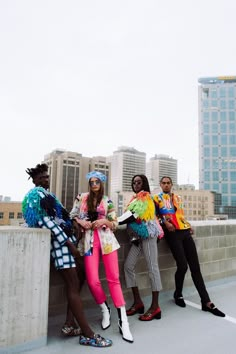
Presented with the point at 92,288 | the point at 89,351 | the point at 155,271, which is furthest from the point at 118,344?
the point at 155,271

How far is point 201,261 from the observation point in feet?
13.2

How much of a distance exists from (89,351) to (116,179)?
7298 inches

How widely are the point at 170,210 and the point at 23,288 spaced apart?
1872mm

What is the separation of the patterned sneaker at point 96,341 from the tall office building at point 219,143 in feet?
347

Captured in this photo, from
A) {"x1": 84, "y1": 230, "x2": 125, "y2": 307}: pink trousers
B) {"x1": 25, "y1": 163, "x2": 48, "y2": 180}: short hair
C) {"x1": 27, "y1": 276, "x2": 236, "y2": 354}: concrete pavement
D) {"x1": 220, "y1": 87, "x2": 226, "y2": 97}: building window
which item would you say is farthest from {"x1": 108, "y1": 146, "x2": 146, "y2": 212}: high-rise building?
{"x1": 25, "y1": 163, "x2": 48, "y2": 180}: short hair

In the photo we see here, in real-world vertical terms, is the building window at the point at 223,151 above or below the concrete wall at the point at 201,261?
above

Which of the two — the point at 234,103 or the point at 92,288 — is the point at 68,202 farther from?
the point at 92,288

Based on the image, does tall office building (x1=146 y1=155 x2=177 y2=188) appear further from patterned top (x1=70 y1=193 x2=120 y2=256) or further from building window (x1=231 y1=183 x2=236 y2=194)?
patterned top (x1=70 y1=193 x2=120 y2=256)

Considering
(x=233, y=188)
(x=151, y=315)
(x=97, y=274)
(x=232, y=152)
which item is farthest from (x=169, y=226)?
Answer: (x=232, y=152)

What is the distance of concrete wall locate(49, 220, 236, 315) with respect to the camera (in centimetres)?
259

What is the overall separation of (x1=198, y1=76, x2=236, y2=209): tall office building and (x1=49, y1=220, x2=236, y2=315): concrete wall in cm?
10304

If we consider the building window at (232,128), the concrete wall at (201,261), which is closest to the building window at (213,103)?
the building window at (232,128)

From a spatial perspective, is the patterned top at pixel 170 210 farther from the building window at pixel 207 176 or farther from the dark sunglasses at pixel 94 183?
the building window at pixel 207 176

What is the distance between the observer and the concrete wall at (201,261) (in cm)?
259
